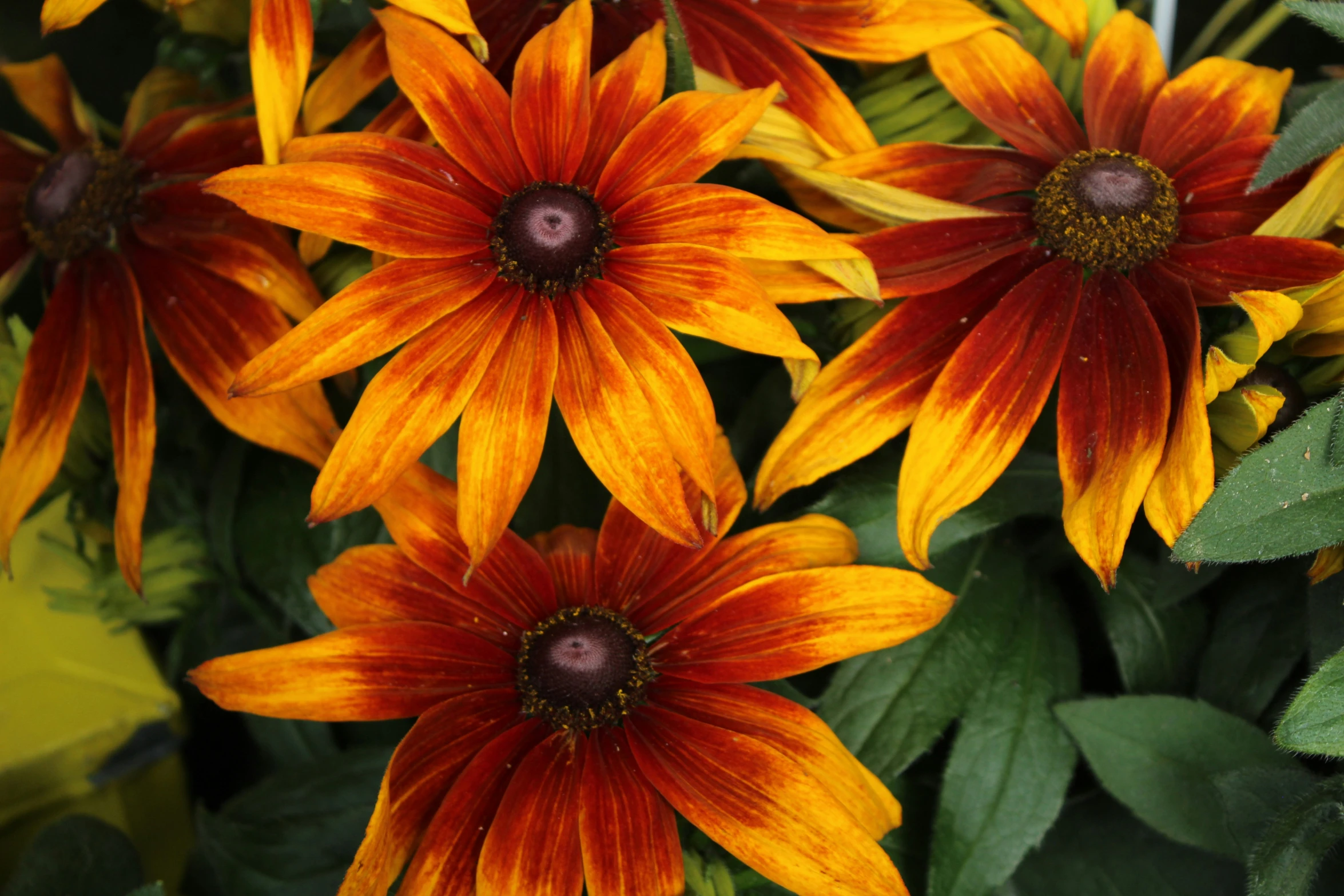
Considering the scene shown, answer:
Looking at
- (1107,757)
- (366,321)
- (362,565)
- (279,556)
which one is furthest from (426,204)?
(1107,757)

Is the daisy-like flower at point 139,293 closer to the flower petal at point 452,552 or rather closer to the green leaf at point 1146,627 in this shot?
the flower petal at point 452,552

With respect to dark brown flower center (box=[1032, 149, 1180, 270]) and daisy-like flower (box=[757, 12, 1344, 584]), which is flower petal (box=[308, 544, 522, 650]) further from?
dark brown flower center (box=[1032, 149, 1180, 270])

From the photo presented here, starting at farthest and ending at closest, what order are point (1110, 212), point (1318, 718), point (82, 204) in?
point (82, 204)
point (1110, 212)
point (1318, 718)

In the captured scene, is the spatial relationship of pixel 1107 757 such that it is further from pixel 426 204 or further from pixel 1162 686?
pixel 426 204

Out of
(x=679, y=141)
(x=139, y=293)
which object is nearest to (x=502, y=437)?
(x=679, y=141)

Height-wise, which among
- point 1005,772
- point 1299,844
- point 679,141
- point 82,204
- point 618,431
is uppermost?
point 82,204

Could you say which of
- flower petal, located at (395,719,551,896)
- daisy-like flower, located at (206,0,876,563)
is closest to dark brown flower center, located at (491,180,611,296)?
daisy-like flower, located at (206,0,876,563)

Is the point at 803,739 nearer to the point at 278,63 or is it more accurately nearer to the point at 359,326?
the point at 359,326

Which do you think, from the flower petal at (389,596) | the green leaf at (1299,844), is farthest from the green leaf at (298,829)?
the green leaf at (1299,844)
